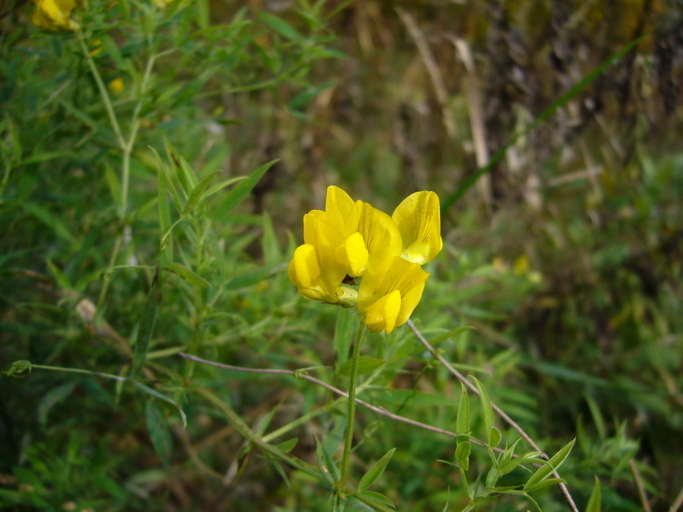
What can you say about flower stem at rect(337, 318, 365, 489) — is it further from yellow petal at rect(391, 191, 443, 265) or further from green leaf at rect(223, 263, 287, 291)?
green leaf at rect(223, 263, 287, 291)

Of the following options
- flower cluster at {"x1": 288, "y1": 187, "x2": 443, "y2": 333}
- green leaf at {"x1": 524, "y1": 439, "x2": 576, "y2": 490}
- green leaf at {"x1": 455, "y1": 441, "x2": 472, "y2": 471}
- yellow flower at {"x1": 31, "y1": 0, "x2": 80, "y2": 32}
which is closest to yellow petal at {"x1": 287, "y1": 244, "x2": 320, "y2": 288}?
flower cluster at {"x1": 288, "y1": 187, "x2": 443, "y2": 333}

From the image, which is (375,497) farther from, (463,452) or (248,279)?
(248,279)

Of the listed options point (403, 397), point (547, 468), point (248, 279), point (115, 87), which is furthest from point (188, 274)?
point (115, 87)

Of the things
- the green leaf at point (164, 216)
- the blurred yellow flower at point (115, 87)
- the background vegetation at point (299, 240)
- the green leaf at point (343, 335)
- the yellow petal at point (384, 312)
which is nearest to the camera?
the yellow petal at point (384, 312)

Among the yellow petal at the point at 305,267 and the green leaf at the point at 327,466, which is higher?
the yellow petal at the point at 305,267

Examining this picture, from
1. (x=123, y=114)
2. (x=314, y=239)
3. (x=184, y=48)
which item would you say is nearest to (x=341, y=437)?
(x=314, y=239)

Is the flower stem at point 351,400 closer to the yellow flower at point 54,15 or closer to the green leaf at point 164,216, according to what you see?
the green leaf at point 164,216

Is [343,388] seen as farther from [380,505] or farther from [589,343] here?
[589,343]

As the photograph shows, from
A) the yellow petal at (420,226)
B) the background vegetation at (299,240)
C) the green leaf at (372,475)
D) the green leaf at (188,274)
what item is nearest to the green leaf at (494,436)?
the background vegetation at (299,240)
